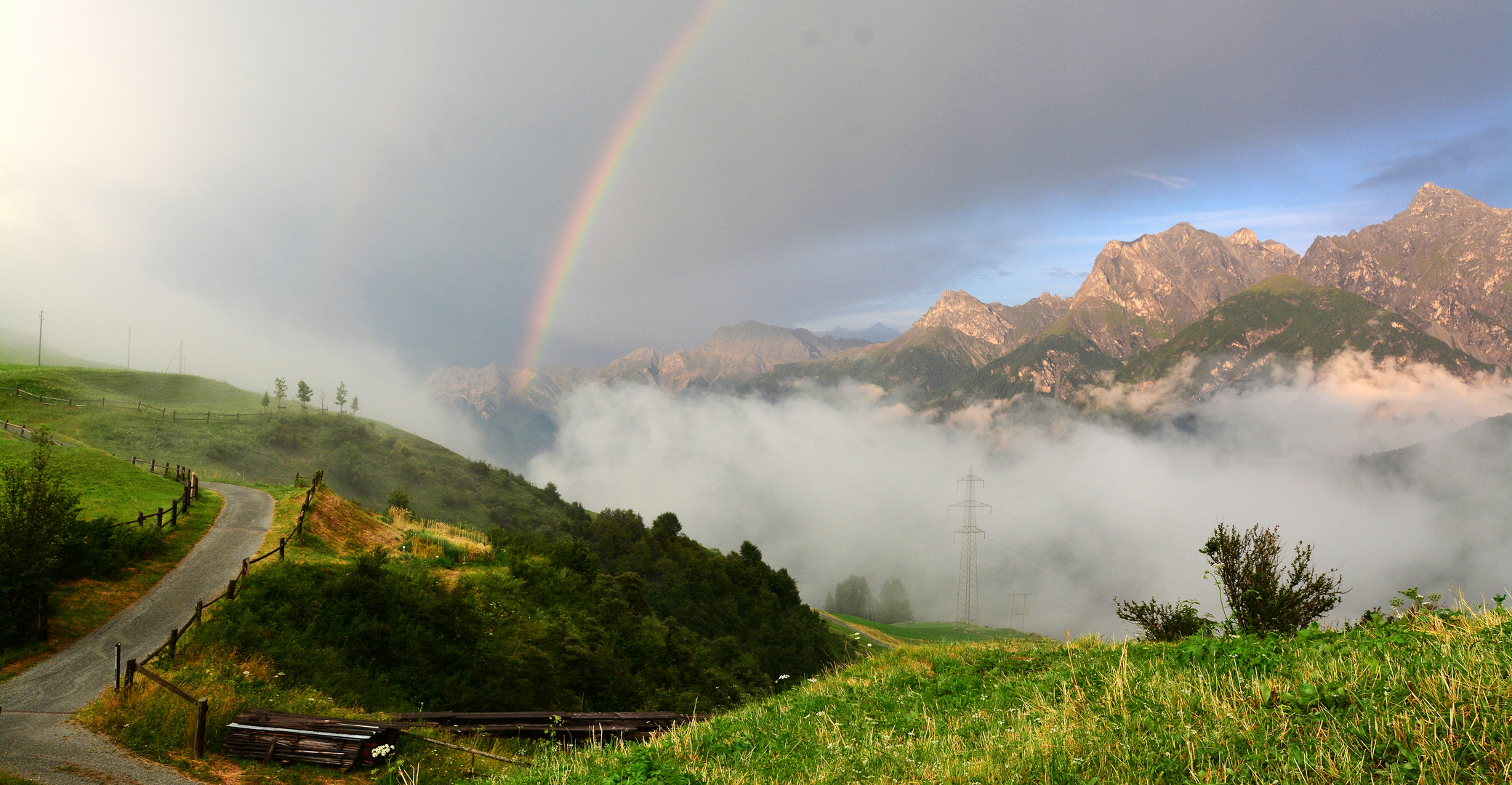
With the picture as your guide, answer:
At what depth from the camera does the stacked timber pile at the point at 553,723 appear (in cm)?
1537

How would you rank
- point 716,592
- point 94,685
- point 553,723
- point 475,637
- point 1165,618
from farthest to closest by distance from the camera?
point 716,592 → point 475,637 → point 1165,618 → point 94,685 → point 553,723

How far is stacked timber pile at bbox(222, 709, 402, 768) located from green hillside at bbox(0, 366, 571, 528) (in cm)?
4462

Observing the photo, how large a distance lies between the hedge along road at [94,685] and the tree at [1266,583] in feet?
86.0

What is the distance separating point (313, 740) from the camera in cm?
1422

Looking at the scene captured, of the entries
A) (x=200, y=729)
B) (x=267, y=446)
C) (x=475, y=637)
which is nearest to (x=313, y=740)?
(x=200, y=729)

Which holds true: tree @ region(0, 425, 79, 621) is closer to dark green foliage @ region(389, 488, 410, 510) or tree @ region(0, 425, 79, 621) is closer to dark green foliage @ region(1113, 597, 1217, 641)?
dark green foliage @ region(389, 488, 410, 510)

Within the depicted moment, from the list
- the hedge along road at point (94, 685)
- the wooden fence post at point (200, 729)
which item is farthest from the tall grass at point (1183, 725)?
the hedge along road at point (94, 685)

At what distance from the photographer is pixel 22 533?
64.3 feet

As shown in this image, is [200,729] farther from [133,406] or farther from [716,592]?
[133,406]

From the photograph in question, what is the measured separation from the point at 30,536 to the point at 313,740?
574 inches

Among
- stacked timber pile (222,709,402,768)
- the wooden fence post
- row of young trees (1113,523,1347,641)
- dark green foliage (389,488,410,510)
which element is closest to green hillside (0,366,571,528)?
dark green foliage (389,488,410,510)

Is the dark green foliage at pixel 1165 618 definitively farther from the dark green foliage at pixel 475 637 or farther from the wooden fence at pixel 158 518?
the wooden fence at pixel 158 518

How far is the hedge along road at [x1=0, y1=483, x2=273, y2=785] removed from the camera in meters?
13.0

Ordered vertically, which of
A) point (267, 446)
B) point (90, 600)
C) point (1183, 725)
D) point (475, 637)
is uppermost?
point (267, 446)
